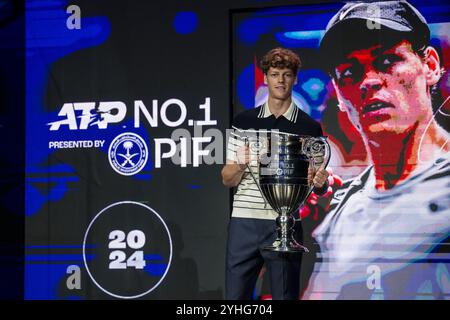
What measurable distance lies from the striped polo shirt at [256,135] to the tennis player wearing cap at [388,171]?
0.40m

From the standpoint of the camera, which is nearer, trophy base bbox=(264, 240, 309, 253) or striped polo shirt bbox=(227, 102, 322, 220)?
trophy base bbox=(264, 240, 309, 253)

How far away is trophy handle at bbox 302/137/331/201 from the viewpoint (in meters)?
4.54

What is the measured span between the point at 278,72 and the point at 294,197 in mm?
874

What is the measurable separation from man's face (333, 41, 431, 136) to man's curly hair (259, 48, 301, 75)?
0.37 metres

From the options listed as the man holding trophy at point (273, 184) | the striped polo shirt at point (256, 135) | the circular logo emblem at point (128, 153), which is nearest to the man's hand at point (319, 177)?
the man holding trophy at point (273, 184)

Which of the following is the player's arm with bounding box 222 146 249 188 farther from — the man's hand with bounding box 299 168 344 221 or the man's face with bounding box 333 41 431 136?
the man's face with bounding box 333 41 431 136

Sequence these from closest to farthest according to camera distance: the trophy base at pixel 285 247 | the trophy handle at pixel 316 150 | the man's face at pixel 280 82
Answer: the trophy base at pixel 285 247, the trophy handle at pixel 316 150, the man's face at pixel 280 82

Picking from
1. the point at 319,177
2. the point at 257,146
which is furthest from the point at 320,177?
the point at 257,146

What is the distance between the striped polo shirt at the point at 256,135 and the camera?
4.61 m

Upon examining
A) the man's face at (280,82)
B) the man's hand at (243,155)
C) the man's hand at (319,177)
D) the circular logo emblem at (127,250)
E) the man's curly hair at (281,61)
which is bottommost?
the circular logo emblem at (127,250)

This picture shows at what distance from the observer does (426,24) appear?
513cm

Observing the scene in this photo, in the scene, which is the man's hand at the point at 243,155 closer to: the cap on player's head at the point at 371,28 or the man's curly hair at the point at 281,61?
the man's curly hair at the point at 281,61

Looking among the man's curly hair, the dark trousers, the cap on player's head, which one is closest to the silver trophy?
the dark trousers
